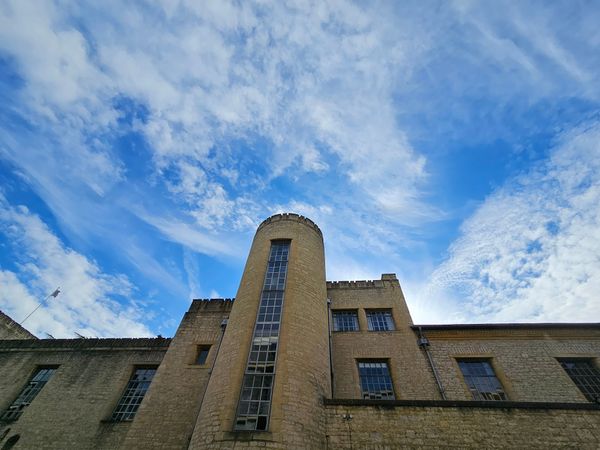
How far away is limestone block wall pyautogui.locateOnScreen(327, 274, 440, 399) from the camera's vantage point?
11320 millimetres

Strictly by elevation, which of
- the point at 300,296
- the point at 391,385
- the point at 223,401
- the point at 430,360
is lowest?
the point at 223,401

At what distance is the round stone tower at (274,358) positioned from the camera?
7.71 metres

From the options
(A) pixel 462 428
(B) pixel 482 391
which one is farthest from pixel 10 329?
(B) pixel 482 391

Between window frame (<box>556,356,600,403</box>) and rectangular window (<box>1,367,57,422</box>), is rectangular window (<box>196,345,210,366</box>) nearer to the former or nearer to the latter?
rectangular window (<box>1,367,57,422</box>)

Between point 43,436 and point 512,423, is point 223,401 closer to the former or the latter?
point 512,423

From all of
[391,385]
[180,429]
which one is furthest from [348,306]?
[180,429]

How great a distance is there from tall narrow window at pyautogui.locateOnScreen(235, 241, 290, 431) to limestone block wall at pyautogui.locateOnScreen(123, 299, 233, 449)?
12.0ft

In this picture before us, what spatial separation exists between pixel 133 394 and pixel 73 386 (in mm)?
2891

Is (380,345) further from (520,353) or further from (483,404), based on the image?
(520,353)

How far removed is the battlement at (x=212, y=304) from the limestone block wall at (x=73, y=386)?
2.05 metres

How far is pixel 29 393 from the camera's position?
1372 centimetres

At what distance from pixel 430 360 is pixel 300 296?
20.3ft

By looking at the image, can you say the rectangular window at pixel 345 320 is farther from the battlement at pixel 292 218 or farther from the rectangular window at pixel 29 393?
the rectangular window at pixel 29 393

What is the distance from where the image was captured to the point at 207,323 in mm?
14023
